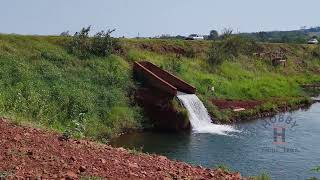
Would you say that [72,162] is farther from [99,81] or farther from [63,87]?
[99,81]

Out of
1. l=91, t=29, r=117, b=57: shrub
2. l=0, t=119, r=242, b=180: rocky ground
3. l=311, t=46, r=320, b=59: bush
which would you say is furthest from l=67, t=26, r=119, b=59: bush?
l=311, t=46, r=320, b=59: bush

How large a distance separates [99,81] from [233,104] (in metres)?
8.47

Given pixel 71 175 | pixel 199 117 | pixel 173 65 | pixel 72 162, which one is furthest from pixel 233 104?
pixel 71 175

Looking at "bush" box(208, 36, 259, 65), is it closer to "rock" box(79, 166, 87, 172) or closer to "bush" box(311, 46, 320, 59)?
"bush" box(311, 46, 320, 59)

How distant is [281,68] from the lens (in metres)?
46.2

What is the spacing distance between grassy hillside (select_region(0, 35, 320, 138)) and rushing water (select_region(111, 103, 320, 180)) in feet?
7.10

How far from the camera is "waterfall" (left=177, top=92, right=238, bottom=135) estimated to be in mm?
24422

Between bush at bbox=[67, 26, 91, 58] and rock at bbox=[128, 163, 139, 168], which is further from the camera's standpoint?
bush at bbox=[67, 26, 91, 58]

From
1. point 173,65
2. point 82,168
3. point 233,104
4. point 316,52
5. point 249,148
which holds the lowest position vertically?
point 249,148

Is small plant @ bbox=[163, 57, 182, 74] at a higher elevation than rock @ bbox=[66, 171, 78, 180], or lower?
higher

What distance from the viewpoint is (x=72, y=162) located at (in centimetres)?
880

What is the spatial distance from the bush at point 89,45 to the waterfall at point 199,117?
240 inches

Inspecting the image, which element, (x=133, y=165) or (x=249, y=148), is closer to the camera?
(x=133, y=165)

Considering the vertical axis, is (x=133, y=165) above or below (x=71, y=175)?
below
